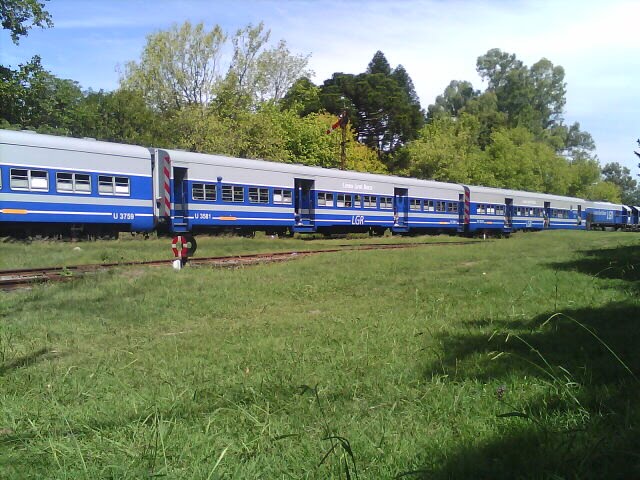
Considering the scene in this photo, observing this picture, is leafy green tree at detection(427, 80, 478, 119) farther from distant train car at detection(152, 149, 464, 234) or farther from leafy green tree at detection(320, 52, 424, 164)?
distant train car at detection(152, 149, 464, 234)

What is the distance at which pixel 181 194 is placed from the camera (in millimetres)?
21031

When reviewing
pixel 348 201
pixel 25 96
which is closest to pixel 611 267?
pixel 348 201

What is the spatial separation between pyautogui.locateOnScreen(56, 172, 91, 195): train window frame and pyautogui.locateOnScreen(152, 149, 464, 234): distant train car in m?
2.66

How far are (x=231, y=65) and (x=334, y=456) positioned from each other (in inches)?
1648

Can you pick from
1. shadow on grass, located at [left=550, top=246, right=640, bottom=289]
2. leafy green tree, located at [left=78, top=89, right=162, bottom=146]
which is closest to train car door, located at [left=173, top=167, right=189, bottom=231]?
shadow on grass, located at [left=550, top=246, right=640, bottom=289]

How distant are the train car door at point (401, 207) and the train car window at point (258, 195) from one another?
31.7ft

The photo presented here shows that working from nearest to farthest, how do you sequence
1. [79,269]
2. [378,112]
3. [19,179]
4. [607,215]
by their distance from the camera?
[79,269] < [19,179] < [607,215] < [378,112]

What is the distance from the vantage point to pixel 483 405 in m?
3.61

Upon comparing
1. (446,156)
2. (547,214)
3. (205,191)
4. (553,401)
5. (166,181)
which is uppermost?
(446,156)

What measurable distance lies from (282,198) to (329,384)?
20546mm

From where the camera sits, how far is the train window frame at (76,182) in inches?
707

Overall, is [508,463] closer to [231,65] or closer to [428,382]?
[428,382]

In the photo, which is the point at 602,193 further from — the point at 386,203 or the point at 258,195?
the point at 258,195

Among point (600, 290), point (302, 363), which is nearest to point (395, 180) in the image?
point (600, 290)
